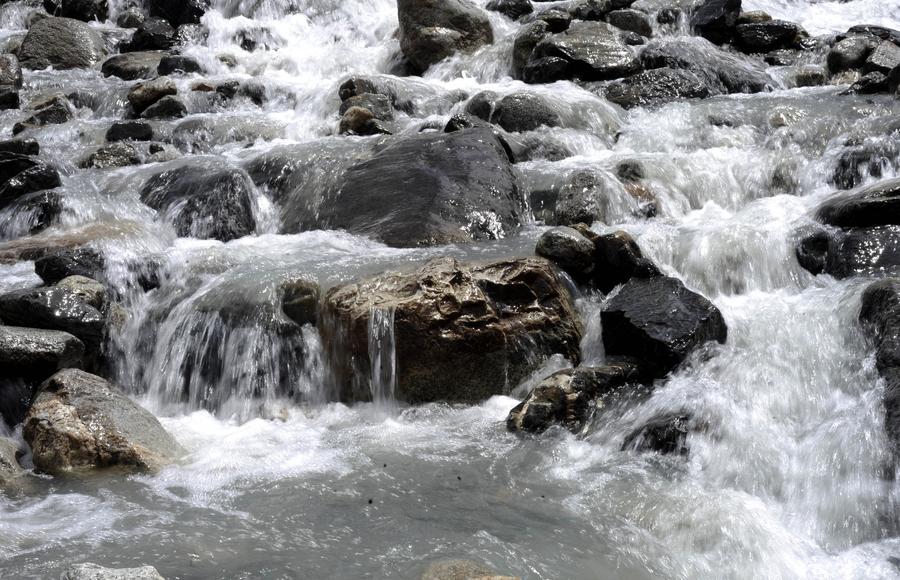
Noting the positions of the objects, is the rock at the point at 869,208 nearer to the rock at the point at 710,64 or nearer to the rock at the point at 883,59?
the rock at the point at 710,64

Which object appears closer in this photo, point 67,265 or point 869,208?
point 869,208

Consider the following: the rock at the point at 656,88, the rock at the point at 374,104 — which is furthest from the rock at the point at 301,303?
the rock at the point at 656,88

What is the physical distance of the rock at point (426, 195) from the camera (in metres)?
8.20

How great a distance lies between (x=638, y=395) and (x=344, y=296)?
2.30m

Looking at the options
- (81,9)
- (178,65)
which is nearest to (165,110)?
(178,65)

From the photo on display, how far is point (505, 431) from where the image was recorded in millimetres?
5613

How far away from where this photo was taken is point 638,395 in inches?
226

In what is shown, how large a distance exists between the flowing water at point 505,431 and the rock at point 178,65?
5055 millimetres

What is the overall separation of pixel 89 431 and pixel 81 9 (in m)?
16.4

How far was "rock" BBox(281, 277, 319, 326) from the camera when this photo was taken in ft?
22.3

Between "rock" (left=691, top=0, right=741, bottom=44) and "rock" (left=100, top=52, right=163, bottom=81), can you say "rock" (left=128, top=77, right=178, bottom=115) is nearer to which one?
"rock" (left=100, top=52, right=163, bottom=81)

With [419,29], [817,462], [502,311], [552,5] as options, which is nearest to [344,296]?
[502,311]

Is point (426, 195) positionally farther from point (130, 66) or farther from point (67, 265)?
point (130, 66)

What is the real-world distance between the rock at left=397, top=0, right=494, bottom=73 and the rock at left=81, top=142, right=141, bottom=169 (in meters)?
5.70
